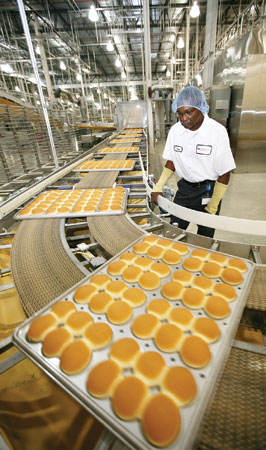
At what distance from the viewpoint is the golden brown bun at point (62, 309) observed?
0.97 metres

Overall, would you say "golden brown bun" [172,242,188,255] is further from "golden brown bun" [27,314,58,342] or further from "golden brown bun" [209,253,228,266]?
"golden brown bun" [27,314,58,342]

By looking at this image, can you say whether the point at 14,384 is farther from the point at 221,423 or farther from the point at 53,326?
the point at 221,423

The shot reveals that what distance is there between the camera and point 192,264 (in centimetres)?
126

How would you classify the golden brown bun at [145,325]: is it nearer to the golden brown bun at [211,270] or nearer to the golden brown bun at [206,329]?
the golden brown bun at [206,329]

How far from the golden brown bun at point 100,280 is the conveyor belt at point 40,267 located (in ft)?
0.63

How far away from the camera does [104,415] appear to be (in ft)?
2.15

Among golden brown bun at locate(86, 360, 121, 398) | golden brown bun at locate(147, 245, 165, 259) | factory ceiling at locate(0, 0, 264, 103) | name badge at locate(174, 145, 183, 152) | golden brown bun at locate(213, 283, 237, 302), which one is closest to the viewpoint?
golden brown bun at locate(86, 360, 121, 398)

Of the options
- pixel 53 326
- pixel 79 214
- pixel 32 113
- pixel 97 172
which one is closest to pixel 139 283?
pixel 53 326

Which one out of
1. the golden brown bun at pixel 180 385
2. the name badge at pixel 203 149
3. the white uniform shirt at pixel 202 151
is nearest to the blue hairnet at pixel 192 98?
the white uniform shirt at pixel 202 151

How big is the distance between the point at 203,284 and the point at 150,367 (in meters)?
0.50

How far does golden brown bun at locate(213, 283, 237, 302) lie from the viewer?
1.04 metres

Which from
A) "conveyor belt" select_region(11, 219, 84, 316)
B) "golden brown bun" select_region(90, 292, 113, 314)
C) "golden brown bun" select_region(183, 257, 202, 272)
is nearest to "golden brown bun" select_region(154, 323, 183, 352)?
"golden brown bun" select_region(90, 292, 113, 314)

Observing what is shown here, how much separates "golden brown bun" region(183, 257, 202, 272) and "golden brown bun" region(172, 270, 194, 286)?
0.13 feet

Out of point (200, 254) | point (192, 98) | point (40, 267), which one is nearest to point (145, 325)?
point (200, 254)
